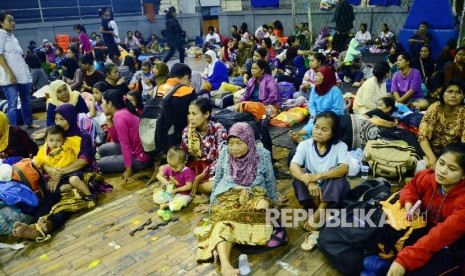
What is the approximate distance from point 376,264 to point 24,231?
9.39 feet

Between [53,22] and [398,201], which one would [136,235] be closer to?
[398,201]

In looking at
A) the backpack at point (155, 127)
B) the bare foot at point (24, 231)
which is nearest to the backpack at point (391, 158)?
the backpack at point (155, 127)

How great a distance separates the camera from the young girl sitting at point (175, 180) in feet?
12.0

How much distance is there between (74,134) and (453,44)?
296 inches

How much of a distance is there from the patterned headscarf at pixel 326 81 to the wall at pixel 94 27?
549 inches

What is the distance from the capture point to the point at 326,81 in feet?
15.1

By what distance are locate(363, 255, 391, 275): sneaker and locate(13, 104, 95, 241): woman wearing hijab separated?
2693 mm

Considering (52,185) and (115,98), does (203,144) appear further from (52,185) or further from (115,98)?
(52,185)

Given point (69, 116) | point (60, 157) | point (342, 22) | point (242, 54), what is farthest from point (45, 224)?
point (342, 22)

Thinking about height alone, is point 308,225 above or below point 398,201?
below

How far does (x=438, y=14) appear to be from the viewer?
8578 mm

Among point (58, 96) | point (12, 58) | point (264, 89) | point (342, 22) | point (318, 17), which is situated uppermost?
point (318, 17)

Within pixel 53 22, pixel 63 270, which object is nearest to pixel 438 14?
pixel 63 270

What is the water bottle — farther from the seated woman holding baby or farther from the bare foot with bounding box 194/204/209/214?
the seated woman holding baby
